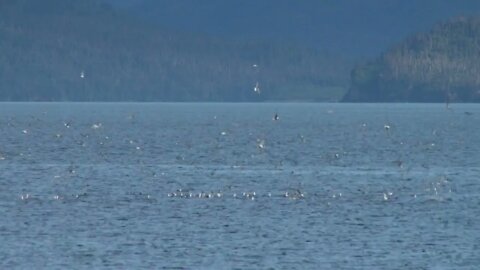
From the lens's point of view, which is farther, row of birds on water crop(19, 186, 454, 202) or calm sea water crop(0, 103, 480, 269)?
row of birds on water crop(19, 186, 454, 202)

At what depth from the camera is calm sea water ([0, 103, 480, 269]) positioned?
2057 inches

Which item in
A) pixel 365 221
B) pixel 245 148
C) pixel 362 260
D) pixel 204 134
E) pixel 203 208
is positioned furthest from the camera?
pixel 204 134

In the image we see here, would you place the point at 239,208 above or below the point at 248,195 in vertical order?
below

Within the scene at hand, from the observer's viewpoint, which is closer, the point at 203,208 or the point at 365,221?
the point at 365,221

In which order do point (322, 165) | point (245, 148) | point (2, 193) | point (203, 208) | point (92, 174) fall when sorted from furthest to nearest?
point (245, 148)
point (322, 165)
point (92, 174)
point (2, 193)
point (203, 208)

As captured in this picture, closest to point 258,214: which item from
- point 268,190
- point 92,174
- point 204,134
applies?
point 268,190

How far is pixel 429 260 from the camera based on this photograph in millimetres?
51875

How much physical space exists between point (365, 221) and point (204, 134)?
8693 centimetres

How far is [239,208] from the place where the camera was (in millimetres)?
66125

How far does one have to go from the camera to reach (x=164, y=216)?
62.7 meters

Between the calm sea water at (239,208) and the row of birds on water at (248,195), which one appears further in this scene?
the row of birds on water at (248,195)

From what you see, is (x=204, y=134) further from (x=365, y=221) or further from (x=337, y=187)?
(x=365, y=221)

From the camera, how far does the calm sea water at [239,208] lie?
2057 inches

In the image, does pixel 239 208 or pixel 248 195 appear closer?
pixel 239 208
